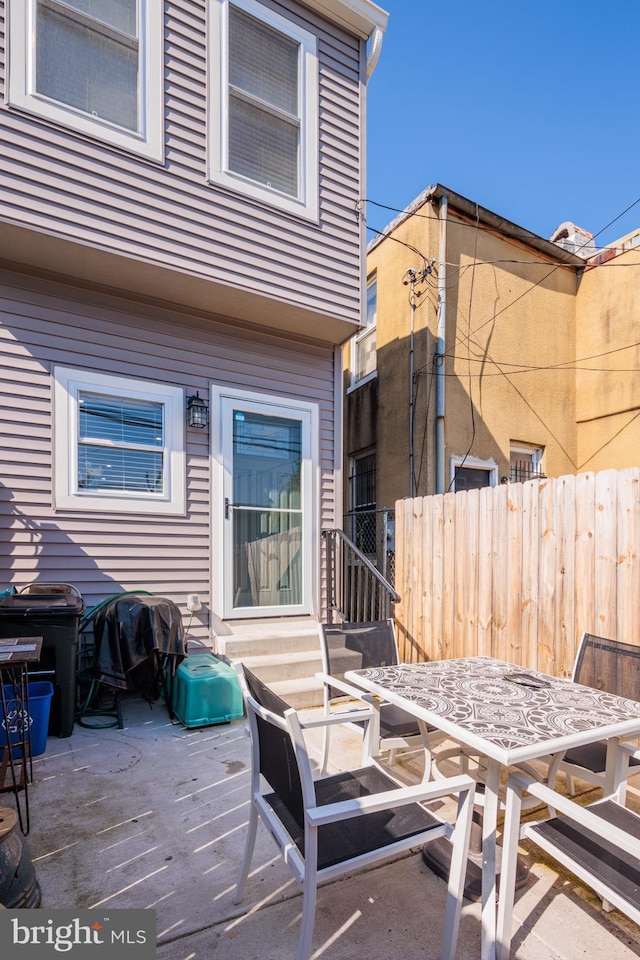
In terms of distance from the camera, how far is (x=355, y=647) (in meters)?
3.04

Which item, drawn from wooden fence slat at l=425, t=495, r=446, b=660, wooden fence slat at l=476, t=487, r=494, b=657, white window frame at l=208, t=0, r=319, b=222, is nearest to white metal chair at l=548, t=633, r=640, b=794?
wooden fence slat at l=476, t=487, r=494, b=657

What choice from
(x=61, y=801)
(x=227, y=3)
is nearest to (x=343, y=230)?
(x=227, y=3)

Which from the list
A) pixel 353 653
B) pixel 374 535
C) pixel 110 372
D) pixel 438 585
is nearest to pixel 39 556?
pixel 110 372

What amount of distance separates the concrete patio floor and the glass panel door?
1.96 meters

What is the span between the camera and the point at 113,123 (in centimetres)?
376

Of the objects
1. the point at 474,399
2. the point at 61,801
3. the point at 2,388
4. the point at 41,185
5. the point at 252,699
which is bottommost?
the point at 61,801

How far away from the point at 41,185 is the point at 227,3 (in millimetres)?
2306

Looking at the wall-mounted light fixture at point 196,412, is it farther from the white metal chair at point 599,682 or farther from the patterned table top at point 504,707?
the white metal chair at point 599,682

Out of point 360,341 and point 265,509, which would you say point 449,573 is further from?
point 360,341

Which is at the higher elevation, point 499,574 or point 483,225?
point 483,225

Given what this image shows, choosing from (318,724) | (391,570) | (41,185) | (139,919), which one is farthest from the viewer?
(391,570)

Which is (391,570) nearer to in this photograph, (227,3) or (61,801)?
(61,801)

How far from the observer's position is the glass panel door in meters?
4.59

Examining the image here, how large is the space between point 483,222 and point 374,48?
94.1 inches
